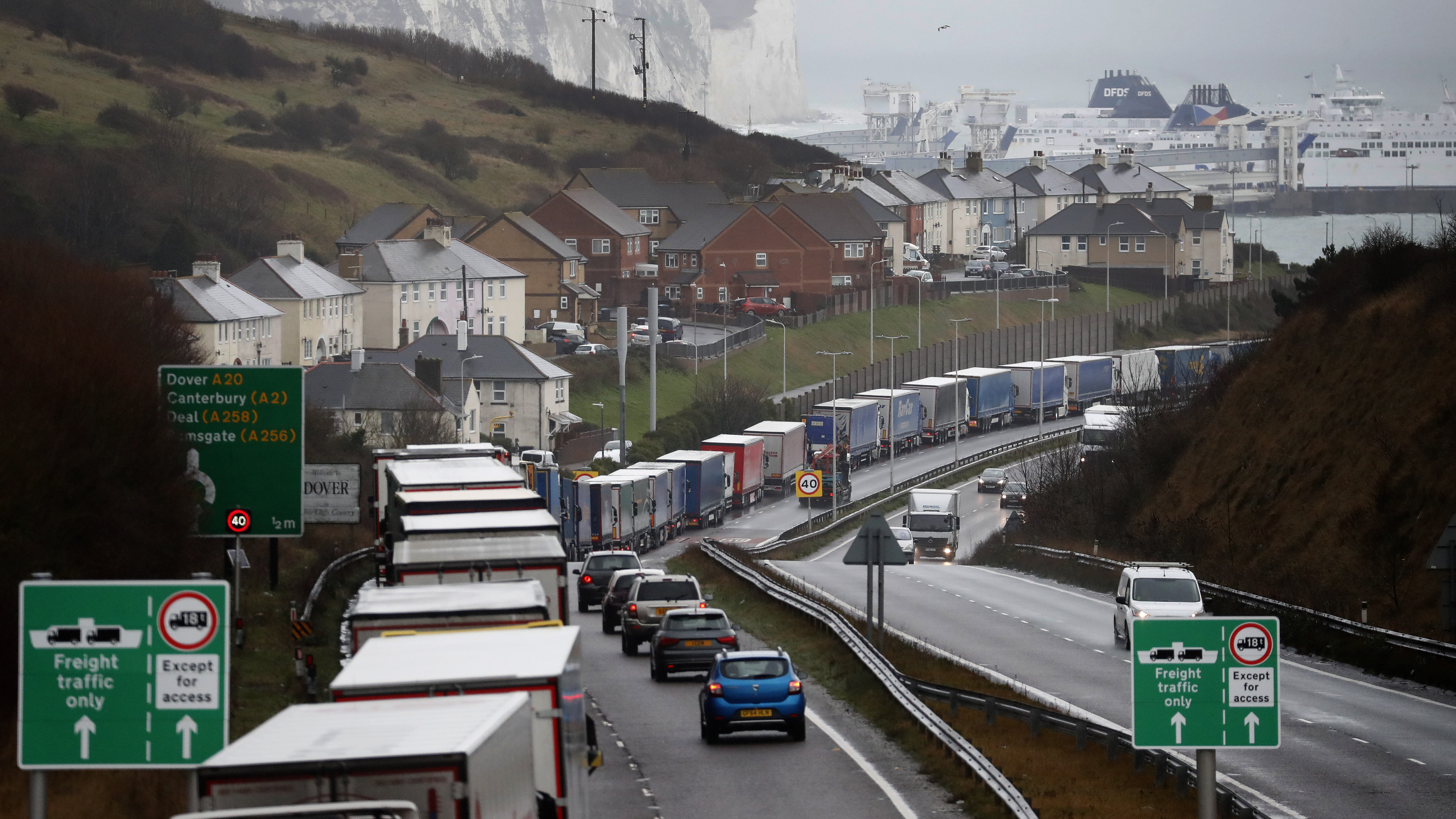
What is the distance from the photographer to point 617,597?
35812 mm

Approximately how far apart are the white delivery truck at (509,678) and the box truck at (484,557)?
6.15 metres

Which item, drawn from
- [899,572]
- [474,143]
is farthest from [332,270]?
[899,572]

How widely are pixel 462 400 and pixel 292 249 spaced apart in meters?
21.8

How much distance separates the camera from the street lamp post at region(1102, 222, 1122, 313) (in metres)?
154

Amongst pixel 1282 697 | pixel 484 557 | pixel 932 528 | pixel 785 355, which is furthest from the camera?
pixel 785 355

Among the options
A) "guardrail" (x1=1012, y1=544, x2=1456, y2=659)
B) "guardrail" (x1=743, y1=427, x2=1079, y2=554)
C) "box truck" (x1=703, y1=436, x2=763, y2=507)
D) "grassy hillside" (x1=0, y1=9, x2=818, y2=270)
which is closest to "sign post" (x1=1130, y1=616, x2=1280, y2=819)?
"guardrail" (x1=1012, y1=544, x2=1456, y2=659)

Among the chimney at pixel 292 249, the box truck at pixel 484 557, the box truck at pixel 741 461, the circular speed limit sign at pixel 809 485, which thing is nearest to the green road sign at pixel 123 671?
the box truck at pixel 484 557

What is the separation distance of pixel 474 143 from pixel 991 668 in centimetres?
14239

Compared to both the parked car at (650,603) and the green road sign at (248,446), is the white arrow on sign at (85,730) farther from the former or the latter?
the parked car at (650,603)

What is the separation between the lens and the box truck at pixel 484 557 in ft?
67.9

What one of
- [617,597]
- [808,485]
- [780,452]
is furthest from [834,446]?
[617,597]

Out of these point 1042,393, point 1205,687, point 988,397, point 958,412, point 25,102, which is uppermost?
point 25,102

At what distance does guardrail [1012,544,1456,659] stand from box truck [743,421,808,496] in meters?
43.1

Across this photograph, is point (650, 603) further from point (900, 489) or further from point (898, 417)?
point (898, 417)
